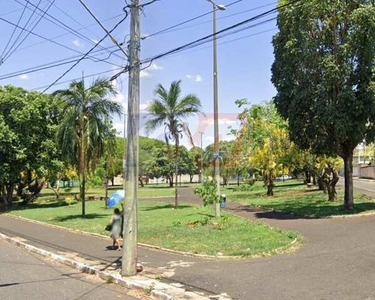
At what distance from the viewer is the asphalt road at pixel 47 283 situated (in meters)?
8.05

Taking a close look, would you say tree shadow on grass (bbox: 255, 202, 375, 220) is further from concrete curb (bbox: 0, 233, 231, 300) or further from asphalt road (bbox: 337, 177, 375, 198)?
concrete curb (bbox: 0, 233, 231, 300)

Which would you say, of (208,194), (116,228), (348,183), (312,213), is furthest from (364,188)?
(116,228)

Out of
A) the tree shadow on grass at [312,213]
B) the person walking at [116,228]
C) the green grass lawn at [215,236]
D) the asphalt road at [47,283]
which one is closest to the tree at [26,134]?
the green grass lawn at [215,236]

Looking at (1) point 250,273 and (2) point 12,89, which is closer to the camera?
(1) point 250,273

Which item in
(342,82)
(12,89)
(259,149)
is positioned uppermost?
(12,89)

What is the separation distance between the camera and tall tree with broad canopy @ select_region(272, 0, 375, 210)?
1825 cm

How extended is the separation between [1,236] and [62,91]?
8.46 meters

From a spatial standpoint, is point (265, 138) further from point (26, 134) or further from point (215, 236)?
point (215, 236)

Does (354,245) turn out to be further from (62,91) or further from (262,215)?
(62,91)

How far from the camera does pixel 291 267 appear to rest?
31.2ft

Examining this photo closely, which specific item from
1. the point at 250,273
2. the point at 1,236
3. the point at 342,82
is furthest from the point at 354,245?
the point at 1,236

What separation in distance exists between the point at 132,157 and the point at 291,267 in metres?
4.12

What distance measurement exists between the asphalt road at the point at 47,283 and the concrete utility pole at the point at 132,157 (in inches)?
30.8

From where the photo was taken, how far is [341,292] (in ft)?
24.2
